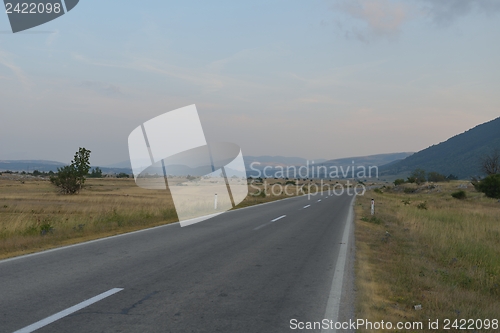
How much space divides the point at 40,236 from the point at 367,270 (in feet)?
31.8

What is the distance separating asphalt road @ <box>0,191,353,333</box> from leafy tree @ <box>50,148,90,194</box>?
138 ft

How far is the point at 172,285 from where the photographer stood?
21.7 ft

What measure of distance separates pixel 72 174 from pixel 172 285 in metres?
47.8

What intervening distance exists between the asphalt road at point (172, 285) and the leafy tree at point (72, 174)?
42.0m

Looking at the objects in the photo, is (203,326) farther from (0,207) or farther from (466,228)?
(0,207)

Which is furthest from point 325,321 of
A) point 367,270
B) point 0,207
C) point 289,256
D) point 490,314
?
point 0,207

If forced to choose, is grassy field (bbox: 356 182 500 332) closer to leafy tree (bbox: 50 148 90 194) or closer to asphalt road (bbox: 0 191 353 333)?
asphalt road (bbox: 0 191 353 333)

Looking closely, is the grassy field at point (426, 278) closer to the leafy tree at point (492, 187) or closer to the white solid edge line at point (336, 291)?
the white solid edge line at point (336, 291)

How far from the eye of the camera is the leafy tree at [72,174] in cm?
4891

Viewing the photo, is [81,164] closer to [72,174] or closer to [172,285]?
[72,174]

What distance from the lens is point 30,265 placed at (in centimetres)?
786

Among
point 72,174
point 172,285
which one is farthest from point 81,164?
point 172,285

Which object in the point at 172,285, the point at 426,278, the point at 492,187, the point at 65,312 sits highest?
the point at 65,312

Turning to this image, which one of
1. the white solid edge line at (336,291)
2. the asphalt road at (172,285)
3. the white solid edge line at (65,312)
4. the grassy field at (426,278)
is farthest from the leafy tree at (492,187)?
the white solid edge line at (65,312)
